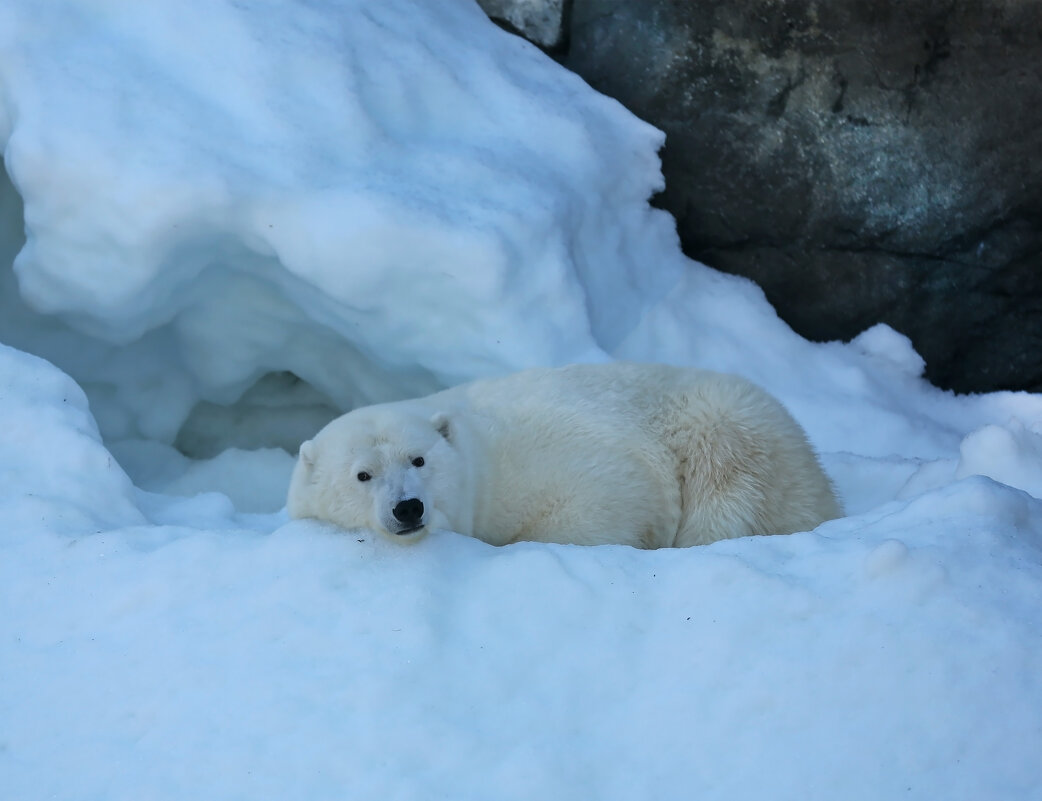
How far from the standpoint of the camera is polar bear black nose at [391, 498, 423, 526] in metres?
3.11

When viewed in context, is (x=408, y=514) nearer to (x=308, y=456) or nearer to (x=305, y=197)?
(x=308, y=456)

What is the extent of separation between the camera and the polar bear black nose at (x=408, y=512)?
311 cm

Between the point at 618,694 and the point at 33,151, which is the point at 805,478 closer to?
the point at 618,694

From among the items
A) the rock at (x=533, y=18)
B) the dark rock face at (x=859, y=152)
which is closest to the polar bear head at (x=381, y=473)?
the dark rock face at (x=859, y=152)

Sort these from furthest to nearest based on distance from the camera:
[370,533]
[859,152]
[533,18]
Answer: [533,18] < [859,152] < [370,533]

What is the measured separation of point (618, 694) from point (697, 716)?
0.65 ft

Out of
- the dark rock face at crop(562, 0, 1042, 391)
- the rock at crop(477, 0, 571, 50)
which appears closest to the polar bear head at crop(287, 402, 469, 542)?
the dark rock face at crop(562, 0, 1042, 391)

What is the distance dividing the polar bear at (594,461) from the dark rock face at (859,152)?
6.74 feet

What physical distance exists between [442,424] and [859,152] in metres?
3.03

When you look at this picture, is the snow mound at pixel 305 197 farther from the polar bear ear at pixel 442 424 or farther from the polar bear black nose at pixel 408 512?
the polar bear black nose at pixel 408 512

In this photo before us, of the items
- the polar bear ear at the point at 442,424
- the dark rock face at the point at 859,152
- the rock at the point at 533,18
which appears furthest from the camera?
the rock at the point at 533,18

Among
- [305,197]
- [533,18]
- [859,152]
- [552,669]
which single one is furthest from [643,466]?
[533,18]

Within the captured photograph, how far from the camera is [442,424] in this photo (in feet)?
11.8

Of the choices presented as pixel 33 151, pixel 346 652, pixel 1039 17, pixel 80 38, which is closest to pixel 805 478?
pixel 346 652
